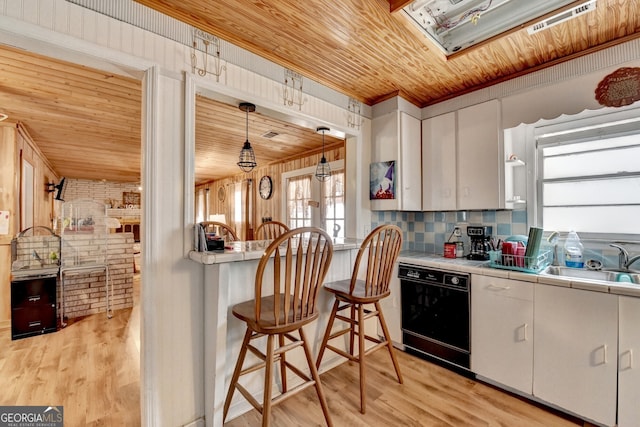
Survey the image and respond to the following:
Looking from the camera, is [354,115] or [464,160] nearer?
[464,160]

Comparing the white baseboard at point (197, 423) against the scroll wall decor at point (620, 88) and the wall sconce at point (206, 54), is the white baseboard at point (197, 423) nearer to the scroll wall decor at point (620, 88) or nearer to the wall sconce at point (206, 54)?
the wall sconce at point (206, 54)

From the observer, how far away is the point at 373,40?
70.5 inches

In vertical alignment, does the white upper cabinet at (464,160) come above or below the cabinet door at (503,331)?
above

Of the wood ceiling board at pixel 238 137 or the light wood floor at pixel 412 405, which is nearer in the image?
the light wood floor at pixel 412 405

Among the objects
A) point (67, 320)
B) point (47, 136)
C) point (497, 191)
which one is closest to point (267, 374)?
point (497, 191)

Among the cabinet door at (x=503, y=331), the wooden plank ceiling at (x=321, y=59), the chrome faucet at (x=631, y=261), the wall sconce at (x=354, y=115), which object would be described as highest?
the wooden plank ceiling at (x=321, y=59)

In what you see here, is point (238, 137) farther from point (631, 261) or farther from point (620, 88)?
point (631, 261)

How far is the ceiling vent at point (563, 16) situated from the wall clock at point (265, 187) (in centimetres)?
422

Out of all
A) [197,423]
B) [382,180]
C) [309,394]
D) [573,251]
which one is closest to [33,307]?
[197,423]

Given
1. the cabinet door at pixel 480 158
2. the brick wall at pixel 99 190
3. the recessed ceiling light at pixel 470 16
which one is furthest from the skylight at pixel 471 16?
the brick wall at pixel 99 190

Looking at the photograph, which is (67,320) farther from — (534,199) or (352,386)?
(534,199)

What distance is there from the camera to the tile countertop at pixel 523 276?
149 cm

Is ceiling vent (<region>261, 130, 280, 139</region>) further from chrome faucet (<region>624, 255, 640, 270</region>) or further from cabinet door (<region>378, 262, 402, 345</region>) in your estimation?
chrome faucet (<region>624, 255, 640, 270</region>)

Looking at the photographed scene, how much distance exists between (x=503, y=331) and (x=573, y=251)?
829 millimetres
